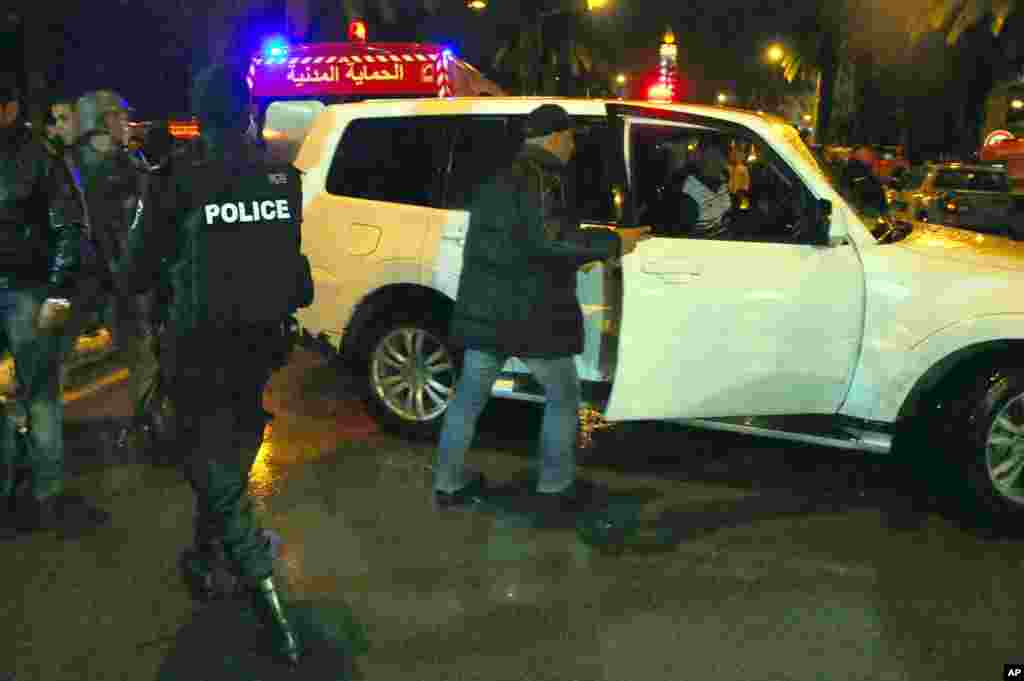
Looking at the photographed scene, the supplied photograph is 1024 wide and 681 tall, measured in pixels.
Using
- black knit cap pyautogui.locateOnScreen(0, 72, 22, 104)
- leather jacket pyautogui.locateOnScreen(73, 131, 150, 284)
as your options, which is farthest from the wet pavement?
black knit cap pyautogui.locateOnScreen(0, 72, 22, 104)

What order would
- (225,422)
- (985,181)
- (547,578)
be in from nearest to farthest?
(225,422) < (547,578) < (985,181)

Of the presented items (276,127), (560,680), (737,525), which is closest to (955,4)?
(276,127)

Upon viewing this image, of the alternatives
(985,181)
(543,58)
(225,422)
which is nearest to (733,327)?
(225,422)

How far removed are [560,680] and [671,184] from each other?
9.13ft

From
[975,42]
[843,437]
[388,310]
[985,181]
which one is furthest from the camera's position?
[975,42]

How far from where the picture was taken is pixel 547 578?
3.99 meters

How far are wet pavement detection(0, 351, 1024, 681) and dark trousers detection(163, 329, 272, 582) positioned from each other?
47cm

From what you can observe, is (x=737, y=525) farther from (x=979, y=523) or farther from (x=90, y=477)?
(x=90, y=477)

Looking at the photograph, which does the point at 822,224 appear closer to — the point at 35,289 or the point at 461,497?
the point at 461,497

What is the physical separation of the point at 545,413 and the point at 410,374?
133cm

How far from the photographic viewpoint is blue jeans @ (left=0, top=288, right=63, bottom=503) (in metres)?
4.26

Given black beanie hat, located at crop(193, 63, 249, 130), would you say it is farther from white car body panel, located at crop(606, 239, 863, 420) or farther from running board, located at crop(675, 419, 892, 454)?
running board, located at crop(675, 419, 892, 454)

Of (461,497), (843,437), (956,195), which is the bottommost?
(461,497)

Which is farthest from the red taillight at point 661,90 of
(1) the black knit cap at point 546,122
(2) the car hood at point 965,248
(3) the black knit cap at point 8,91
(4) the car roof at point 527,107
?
(3) the black knit cap at point 8,91
